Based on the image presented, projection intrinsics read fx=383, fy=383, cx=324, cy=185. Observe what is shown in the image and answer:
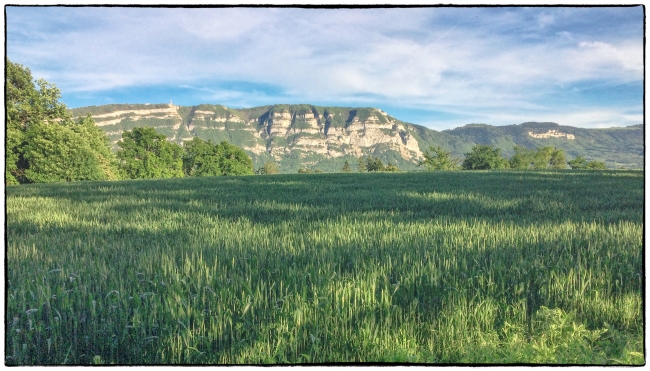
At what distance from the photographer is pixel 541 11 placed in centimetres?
518

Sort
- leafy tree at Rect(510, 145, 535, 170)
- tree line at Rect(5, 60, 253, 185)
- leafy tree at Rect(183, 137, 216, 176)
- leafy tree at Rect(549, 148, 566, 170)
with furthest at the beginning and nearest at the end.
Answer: leafy tree at Rect(510, 145, 535, 170), leafy tree at Rect(549, 148, 566, 170), leafy tree at Rect(183, 137, 216, 176), tree line at Rect(5, 60, 253, 185)

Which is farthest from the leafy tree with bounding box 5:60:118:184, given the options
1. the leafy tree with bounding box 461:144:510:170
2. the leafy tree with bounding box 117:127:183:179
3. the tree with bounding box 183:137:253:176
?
the leafy tree with bounding box 461:144:510:170

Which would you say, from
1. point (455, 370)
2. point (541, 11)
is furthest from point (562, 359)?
point (541, 11)

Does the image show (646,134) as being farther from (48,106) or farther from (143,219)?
(48,106)

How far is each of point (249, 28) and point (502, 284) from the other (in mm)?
4880

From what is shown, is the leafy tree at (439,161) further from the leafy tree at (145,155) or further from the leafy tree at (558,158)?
the leafy tree at (145,155)

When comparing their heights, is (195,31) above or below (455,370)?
above

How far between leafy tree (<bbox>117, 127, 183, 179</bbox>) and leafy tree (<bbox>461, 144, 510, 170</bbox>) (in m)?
69.5

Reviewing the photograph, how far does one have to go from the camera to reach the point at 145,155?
57.8m

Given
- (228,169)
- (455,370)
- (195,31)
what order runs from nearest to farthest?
(455,370) < (195,31) < (228,169)

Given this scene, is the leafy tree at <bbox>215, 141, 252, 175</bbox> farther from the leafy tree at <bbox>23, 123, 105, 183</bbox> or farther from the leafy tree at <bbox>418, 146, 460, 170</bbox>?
the leafy tree at <bbox>23, 123, 105, 183</bbox>

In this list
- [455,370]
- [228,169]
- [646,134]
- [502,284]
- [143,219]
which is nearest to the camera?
[455,370]

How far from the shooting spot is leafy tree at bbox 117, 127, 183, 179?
55625mm

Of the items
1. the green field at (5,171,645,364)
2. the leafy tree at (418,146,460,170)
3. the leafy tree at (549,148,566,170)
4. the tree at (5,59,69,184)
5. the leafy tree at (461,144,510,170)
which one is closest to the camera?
the green field at (5,171,645,364)
